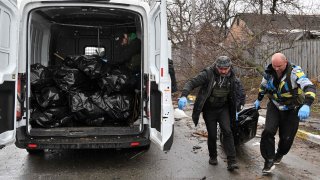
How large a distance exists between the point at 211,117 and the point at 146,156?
137cm

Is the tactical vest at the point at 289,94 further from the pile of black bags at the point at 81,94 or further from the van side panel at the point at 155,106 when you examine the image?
the pile of black bags at the point at 81,94

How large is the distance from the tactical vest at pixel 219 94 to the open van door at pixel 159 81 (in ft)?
2.50

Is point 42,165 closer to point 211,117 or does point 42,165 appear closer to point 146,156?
point 146,156

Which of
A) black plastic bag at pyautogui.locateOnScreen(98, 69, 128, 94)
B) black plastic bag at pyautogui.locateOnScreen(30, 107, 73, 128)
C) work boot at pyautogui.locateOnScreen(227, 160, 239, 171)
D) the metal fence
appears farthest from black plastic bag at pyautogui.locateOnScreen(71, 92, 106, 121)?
the metal fence

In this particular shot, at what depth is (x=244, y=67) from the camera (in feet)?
50.6

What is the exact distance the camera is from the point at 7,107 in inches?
198

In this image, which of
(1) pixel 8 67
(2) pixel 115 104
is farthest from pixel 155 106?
(1) pixel 8 67

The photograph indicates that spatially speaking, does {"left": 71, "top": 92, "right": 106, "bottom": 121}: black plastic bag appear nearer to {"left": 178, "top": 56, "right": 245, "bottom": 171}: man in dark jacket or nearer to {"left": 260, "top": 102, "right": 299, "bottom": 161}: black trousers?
{"left": 178, "top": 56, "right": 245, "bottom": 171}: man in dark jacket

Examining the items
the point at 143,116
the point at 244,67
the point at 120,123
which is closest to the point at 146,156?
the point at 120,123

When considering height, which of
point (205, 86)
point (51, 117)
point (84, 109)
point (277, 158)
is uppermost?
point (205, 86)

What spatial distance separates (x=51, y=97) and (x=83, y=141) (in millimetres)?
1209

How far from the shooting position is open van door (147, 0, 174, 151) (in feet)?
16.4

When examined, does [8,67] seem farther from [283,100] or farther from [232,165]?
[283,100]

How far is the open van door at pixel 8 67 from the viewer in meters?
4.96
